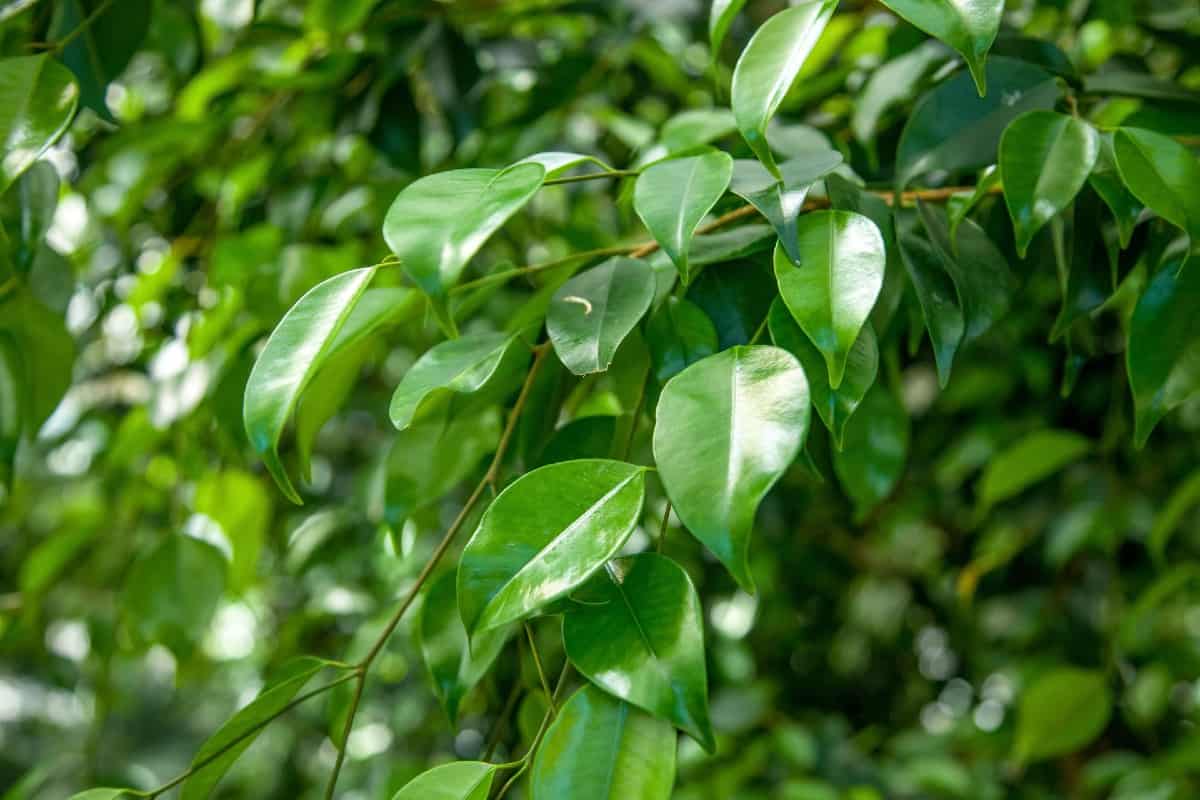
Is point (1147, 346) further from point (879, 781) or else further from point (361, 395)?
point (361, 395)

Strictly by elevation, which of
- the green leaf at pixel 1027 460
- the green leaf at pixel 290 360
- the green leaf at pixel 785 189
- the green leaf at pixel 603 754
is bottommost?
the green leaf at pixel 1027 460

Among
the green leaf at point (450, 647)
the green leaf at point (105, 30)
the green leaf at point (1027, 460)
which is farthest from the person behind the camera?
the green leaf at point (1027, 460)

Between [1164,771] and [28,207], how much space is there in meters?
0.83

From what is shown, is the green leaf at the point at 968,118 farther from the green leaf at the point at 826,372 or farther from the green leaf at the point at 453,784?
the green leaf at the point at 453,784

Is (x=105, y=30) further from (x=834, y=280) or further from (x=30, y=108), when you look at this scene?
(x=834, y=280)

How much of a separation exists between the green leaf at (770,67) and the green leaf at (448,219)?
0.20 ft

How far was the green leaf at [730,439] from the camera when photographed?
26 cm

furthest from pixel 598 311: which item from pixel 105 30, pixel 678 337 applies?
pixel 105 30

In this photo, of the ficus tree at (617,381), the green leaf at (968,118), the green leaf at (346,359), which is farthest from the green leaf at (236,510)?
the green leaf at (968,118)

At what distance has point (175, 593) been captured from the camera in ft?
2.10

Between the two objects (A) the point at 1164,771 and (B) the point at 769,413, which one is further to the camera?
(A) the point at 1164,771

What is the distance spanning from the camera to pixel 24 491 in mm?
1335

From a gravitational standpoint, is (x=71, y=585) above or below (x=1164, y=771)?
below

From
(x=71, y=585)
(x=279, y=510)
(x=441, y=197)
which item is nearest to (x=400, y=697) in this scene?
(x=279, y=510)
